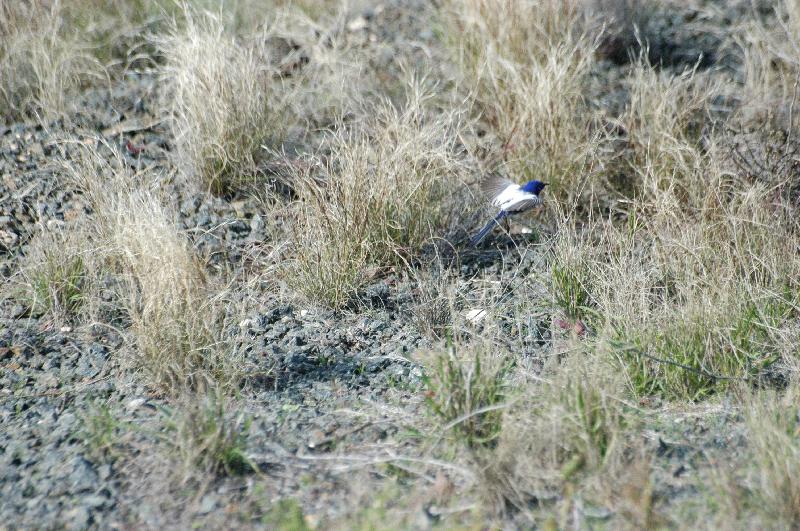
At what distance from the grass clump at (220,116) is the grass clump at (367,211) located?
39cm

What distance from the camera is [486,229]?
4504mm

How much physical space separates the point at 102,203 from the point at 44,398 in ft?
3.60

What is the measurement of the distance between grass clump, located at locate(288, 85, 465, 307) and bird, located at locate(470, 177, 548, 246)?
19cm

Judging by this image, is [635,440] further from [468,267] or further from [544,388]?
[468,267]

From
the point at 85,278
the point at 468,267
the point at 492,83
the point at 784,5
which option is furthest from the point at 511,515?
the point at 784,5

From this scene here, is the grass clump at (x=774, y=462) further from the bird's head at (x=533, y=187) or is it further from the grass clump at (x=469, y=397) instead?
the bird's head at (x=533, y=187)

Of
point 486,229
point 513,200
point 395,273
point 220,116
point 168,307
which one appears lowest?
point 395,273

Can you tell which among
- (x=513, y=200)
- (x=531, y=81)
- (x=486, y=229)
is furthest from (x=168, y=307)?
(x=531, y=81)

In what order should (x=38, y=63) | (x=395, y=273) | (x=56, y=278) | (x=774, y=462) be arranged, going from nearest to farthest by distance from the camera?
(x=774, y=462) → (x=56, y=278) → (x=395, y=273) → (x=38, y=63)

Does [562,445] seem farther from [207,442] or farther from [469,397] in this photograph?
[207,442]

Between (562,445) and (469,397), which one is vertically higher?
(469,397)

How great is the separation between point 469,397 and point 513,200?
1.66 meters

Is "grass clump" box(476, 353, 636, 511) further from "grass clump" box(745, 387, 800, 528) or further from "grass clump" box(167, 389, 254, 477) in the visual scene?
"grass clump" box(167, 389, 254, 477)

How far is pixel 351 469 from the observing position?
9.99 ft
